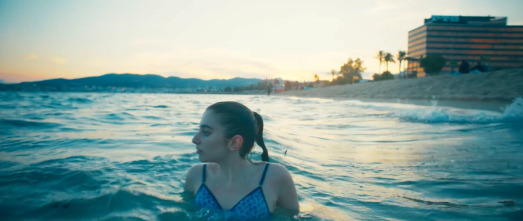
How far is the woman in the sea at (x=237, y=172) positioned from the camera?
217 cm

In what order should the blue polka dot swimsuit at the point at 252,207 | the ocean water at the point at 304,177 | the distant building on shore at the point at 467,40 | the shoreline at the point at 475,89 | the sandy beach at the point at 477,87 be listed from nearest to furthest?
the blue polka dot swimsuit at the point at 252,207 → the ocean water at the point at 304,177 → the shoreline at the point at 475,89 → the sandy beach at the point at 477,87 → the distant building on shore at the point at 467,40

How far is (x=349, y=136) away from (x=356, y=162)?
10.9 feet

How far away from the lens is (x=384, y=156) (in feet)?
18.3

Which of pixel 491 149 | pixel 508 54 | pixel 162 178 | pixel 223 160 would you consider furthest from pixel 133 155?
pixel 508 54

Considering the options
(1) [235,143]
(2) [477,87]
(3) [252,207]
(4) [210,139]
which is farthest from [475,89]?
→ (4) [210,139]

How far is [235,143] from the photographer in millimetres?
2232

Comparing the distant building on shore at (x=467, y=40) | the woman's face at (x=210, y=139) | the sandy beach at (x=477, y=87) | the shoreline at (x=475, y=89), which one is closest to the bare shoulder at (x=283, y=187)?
the woman's face at (x=210, y=139)

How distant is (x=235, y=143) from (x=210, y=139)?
0.62ft

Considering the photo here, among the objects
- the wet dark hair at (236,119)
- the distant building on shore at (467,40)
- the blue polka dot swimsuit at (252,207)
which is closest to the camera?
the wet dark hair at (236,119)

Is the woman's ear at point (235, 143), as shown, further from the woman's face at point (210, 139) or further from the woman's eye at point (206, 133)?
the woman's eye at point (206, 133)

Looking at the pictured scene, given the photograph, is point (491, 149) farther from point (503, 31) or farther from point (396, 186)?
point (503, 31)

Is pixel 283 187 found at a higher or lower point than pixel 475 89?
lower

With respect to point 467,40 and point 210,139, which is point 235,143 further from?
point 467,40

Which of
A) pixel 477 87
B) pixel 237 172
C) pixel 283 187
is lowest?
pixel 283 187
